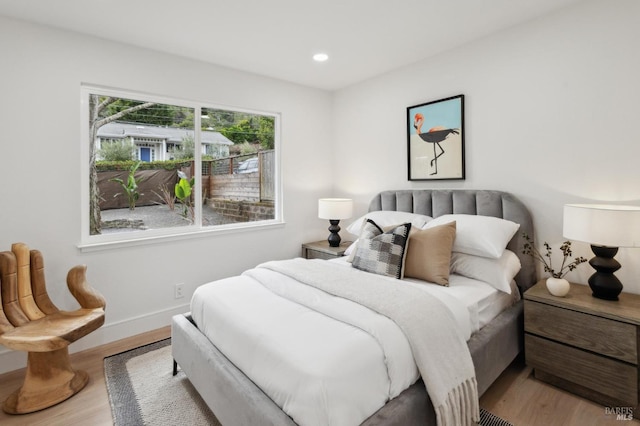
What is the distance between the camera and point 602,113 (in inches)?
85.1

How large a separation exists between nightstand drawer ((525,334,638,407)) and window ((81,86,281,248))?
8.84 feet

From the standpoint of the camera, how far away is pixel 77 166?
2535 millimetres

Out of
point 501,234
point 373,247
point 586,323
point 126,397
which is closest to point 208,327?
point 126,397

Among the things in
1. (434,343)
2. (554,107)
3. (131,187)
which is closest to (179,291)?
(131,187)

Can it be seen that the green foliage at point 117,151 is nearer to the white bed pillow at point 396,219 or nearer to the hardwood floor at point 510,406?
the hardwood floor at point 510,406

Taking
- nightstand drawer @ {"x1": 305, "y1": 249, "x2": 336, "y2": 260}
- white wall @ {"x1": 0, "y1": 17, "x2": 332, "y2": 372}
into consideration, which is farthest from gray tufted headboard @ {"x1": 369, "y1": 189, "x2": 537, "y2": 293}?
white wall @ {"x1": 0, "y1": 17, "x2": 332, "y2": 372}

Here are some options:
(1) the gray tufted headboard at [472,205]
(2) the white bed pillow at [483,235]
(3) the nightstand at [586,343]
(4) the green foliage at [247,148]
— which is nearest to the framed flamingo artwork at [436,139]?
(1) the gray tufted headboard at [472,205]

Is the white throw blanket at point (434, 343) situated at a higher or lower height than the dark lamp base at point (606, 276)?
lower

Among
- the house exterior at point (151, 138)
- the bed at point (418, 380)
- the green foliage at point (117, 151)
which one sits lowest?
the bed at point (418, 380)

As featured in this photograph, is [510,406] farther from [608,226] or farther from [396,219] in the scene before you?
[396,219]

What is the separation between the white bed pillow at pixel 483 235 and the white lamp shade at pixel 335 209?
1.35 meters

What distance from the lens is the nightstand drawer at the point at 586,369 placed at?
173 centimetres

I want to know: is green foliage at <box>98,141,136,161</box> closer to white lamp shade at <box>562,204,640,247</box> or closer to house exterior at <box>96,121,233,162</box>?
house exterior at <box>96,121,233,162</box>

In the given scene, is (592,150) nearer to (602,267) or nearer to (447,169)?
(602,267)
